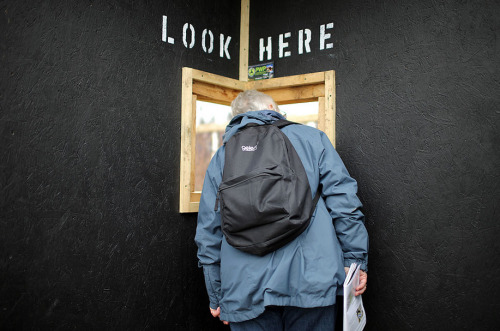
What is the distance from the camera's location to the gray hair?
1.92 meters

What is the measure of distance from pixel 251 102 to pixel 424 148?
2.99 ft

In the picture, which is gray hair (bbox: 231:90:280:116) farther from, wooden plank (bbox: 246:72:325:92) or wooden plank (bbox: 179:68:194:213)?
wooden plank (bbox: 246:72:325:92)

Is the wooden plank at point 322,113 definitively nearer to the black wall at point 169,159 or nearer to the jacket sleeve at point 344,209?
the black wall at point 169,159

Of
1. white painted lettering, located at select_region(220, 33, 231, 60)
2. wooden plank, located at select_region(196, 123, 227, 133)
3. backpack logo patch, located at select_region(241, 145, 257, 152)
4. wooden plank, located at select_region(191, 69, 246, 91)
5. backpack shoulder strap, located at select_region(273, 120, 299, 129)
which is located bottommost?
backpack logo patch, located at select_region(241, 145, 257, 152)

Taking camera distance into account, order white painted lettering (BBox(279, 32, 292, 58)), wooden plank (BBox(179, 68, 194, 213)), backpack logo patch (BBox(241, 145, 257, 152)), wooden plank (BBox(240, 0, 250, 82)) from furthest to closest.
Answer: wooden plank (BBox(240, 0, 250, 82))
white painted lettering (BBox(279, 32, 292, 58))
wooden plank (BBox(179, 68, 194, 213))
backpack logo patch (BBox(241, 145, 257, 152))

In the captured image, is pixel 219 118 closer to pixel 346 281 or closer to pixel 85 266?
pixel 85 266

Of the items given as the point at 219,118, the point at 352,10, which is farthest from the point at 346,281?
the point at 219,118

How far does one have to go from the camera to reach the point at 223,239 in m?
1.78

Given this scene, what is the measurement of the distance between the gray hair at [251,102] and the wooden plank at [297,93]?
66 centimetres

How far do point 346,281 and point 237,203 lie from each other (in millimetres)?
494

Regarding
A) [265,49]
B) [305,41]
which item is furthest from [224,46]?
[305,41]

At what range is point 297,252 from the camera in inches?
63.4

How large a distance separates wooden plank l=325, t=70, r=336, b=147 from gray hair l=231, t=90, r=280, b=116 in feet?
1.85

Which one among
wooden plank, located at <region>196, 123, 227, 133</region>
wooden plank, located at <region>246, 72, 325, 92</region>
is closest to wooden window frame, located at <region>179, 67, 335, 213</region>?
wooden plank, located at <region>246, 72, 325, 92</region>
